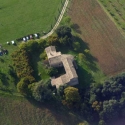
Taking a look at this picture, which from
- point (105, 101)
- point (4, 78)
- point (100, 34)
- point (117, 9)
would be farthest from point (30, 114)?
point (117, 9)

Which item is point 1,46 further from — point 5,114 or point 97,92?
point 97,92

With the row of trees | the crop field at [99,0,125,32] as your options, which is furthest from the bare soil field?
the row of trees

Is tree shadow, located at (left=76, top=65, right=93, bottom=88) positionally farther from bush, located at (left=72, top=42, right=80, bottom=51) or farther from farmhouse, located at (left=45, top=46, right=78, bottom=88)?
bush, located at (left=72, top=42, right=80, bottom=51)

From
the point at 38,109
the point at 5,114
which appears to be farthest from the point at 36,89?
the point at 5,114

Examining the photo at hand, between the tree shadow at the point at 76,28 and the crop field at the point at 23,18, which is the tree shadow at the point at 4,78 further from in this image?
the tree shadow at the point at 76,28

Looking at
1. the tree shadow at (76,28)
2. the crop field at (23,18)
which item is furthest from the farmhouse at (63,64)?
the crop field at (23,18)
